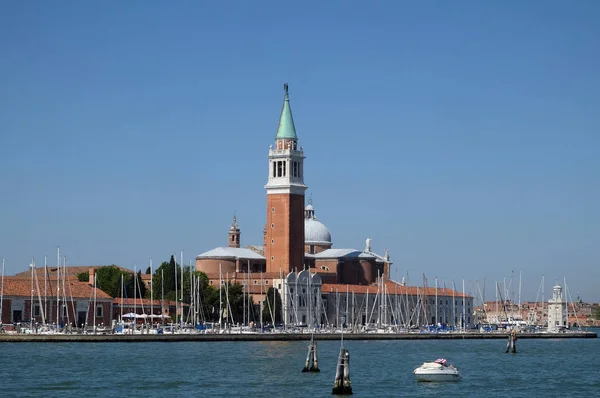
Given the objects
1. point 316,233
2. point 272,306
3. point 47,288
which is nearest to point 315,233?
point 316,233

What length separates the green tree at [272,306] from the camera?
9425 centimetres

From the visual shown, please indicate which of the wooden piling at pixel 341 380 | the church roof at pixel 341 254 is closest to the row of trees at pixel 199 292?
the church roof at pixel 341 254

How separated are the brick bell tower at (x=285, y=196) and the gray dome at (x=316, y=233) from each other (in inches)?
547

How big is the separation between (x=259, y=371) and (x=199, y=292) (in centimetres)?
4347

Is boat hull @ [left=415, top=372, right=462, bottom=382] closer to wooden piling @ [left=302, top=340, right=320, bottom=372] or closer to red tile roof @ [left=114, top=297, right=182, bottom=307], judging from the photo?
wooden piling @ [left=302, top=340, right=320, bottom=372]

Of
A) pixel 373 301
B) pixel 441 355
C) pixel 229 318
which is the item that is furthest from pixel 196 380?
pixel 373 301

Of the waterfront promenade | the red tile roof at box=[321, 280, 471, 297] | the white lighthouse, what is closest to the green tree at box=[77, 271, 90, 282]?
the red tile roof at box=[321, 280, 471, 297]

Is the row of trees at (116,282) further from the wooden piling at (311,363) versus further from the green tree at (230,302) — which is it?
the wooden piling at (311,363)

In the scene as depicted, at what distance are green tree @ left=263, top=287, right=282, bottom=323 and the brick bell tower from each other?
2.58 metres

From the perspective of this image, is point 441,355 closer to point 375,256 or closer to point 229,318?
point 229,318

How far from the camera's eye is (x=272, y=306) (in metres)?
95.9

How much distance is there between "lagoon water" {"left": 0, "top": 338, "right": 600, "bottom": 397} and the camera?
40.9 m

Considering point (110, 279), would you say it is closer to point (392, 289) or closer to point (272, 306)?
point (272, 306)

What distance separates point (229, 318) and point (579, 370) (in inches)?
1683
